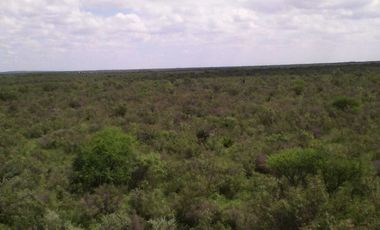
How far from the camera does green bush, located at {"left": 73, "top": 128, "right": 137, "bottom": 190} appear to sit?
10348 millimetres

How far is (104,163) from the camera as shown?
1063cm

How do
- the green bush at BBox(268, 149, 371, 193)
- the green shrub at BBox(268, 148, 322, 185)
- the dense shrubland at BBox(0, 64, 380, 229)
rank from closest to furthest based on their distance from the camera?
the dense shrubland at BBox(0, 64, 380, 229), the green bush at BBox(268, 149, 371, 193), the green shrub at BBox(268, 148, 322, 185)

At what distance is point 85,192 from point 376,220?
633cm

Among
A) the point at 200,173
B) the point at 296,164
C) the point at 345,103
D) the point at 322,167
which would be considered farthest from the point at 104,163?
the point at 345,103

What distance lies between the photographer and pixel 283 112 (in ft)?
64.8

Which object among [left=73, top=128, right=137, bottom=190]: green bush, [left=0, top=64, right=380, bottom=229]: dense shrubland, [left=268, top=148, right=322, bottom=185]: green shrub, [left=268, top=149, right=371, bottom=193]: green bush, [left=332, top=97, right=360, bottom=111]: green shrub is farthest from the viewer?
[left=332, top=97, right=360, bottom=111]: green shrub

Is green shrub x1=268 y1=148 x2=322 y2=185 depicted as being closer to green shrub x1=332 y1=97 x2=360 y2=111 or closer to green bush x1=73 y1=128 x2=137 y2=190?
green bush x1=73 y1=128 x2=137 y2=190

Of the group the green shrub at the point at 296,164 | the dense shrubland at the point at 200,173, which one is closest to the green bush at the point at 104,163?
the dense shrubland at the point at 200,173

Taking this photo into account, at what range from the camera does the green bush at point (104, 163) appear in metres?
10.3

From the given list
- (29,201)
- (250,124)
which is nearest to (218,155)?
(250,124)

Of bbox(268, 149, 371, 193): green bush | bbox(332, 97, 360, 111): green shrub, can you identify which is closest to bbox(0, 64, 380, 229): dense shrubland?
bbox(268, 149, 371, 193): green bush

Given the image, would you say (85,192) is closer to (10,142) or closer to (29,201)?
(29,201)

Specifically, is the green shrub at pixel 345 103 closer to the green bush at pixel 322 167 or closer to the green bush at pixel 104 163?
the green bush at pixel 322 167

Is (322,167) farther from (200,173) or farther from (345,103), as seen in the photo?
(345,103)
